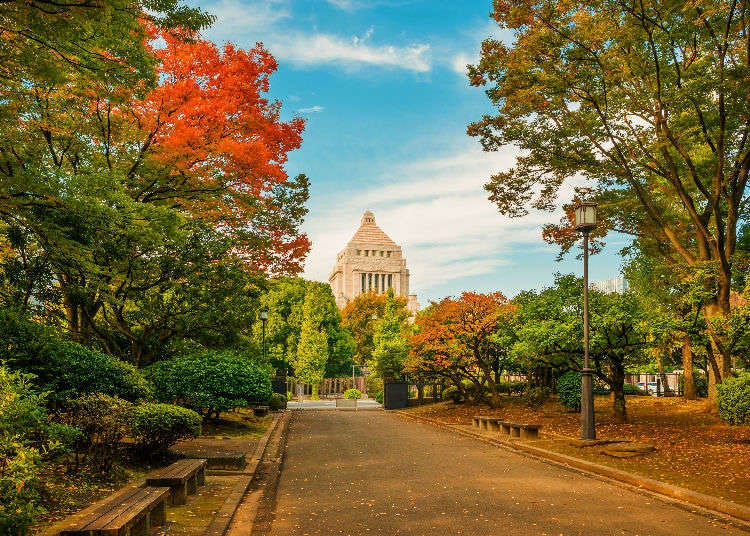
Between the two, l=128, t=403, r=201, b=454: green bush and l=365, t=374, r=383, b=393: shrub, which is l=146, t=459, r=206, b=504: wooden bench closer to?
l=128, t=403, r=201, b=454: green bush

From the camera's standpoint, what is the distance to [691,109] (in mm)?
18719

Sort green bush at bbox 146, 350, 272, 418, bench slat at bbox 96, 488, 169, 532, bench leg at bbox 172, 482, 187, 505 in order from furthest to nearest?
green bush at bbox 146, 350, 272, 418
bench leg at bbox 172, 482, 187, 505
bench slat at bbox 96, 488, 169, 532

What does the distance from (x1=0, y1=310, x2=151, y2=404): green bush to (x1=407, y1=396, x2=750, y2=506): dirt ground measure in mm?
9527

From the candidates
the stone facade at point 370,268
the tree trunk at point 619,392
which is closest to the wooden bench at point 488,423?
the tree trunk at point 619,392

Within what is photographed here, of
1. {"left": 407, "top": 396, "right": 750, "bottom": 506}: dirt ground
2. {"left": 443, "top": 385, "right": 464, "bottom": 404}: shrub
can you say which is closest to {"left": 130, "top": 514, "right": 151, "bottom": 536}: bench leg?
{"left": 407, "top": 396, "right": 750, "bottom": 506}: dirt ground

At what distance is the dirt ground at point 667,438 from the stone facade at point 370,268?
11773cm

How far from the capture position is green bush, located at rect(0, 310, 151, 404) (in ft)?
37.1

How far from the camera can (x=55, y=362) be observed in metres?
11.6

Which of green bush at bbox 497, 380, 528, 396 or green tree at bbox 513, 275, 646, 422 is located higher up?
green tree at bbox 513, 275, 646, 422

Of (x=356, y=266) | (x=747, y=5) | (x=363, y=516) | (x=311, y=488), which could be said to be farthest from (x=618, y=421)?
(x=356, y=266)

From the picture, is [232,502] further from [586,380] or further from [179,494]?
[586,380]

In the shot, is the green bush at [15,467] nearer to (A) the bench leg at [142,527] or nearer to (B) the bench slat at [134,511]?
(B) the bench slat at [134,511]

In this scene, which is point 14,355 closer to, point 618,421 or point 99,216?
point 99,216

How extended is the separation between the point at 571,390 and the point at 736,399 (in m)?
9.06
